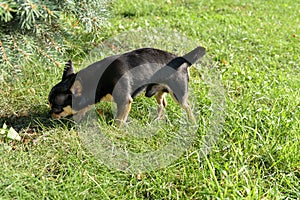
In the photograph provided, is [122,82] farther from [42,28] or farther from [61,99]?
[42,28]

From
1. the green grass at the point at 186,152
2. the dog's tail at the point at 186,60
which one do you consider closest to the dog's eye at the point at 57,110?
the green grass at the point at 186,152

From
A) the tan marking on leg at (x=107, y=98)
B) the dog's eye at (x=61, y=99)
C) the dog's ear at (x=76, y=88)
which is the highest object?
the dog's ear at (x=76, y=88)

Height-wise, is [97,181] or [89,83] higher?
[89,83]

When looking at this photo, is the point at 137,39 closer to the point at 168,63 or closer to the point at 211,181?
the point at 168,63

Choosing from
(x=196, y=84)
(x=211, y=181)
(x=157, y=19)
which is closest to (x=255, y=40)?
(x=157, y=19)

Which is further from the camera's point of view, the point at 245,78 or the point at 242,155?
the point at 245,78

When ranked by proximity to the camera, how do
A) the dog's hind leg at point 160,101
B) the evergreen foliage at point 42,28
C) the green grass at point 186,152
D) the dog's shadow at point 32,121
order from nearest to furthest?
the green grass at point 186,152 → the evergreen foliage at point 42,28 → the dog's shadow at point 32,121 → the dog's hind leg at point 160,101

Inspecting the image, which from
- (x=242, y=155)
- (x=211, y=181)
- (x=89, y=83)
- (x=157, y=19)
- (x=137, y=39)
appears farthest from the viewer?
(x=157, y=19)

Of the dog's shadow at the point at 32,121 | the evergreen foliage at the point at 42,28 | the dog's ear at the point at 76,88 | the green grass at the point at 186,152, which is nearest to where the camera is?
the green grass at the point at 186,152

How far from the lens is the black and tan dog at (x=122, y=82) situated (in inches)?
124

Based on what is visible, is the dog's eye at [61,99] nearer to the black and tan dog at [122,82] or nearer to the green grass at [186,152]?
the black and tan dog at [122,82]

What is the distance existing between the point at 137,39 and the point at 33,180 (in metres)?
2.83

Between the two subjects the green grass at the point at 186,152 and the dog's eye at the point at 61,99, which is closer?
the green grass at the point at 186,152

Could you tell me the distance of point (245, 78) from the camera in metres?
4.31
